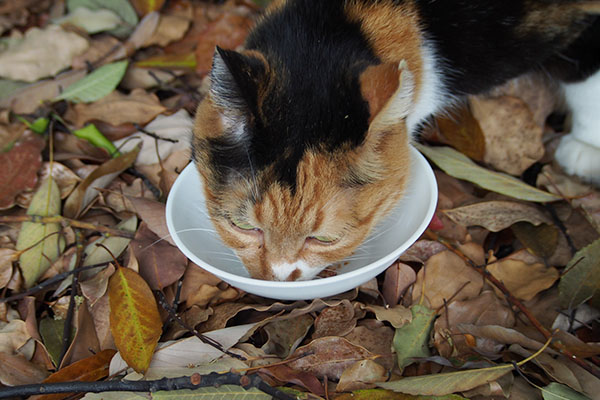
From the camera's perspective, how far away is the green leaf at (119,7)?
3115 millimetres

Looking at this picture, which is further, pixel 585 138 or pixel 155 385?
pixel 585 138

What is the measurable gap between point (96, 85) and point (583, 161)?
8.12ft

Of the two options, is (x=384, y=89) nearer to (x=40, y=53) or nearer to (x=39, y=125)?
(x=39, y=125)

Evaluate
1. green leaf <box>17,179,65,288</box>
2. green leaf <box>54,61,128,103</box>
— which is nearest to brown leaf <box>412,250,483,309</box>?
green leaf <box>17,179,65,288</box>

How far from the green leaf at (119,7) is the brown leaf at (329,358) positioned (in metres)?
2.36

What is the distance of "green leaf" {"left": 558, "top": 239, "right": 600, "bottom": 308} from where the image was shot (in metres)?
1.81

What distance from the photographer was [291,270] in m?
1.69

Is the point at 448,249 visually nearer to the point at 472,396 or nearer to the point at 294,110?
the point at 472,396

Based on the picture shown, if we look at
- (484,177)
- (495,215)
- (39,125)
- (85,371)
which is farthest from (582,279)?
(39,125)

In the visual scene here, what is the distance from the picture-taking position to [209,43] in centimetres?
296

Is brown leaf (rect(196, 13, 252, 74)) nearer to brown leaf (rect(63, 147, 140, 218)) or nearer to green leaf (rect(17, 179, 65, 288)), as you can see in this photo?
brown leaf (rect(63, 147, 140, 218))

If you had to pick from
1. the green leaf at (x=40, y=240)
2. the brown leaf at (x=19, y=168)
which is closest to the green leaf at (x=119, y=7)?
the brown leaf at (x=19, y=168)

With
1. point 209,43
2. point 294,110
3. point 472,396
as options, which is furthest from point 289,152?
point 209,43

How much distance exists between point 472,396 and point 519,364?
19 cm
